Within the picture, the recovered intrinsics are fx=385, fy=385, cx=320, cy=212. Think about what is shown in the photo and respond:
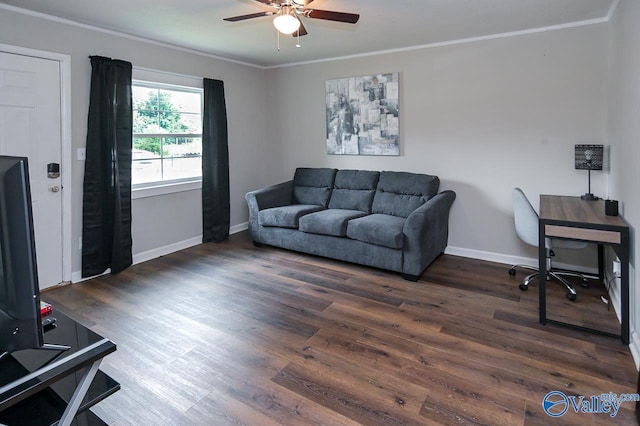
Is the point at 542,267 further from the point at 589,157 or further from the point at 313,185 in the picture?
the point at 313,185

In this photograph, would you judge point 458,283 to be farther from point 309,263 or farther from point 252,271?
point 252,271

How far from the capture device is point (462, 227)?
434 cm

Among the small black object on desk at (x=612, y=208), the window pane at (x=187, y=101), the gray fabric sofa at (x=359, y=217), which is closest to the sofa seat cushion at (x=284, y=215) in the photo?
the gray fabric sofa at (x=359, y=217)

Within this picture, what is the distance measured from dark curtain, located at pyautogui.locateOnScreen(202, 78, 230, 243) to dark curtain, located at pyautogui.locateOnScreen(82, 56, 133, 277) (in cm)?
105

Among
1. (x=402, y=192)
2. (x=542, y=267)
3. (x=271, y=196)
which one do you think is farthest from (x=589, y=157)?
(x=271, y=196)

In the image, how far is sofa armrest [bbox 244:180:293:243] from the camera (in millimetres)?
4742

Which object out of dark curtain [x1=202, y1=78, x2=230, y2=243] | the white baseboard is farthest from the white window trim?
the white baseboard

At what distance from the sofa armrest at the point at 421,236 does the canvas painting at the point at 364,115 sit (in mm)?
1113

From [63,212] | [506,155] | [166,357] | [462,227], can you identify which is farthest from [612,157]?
[63,212]

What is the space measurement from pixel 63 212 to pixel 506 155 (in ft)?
14.3

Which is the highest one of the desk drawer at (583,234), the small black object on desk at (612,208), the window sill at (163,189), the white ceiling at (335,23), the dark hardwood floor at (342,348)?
the white ceiling at (335,23)

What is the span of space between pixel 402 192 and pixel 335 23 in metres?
1.91

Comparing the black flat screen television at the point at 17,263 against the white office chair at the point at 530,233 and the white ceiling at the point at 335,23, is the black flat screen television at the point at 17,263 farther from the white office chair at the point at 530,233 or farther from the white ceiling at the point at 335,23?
the white office chair at the point at 530,233

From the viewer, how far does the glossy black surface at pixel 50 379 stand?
1049 millimetres
